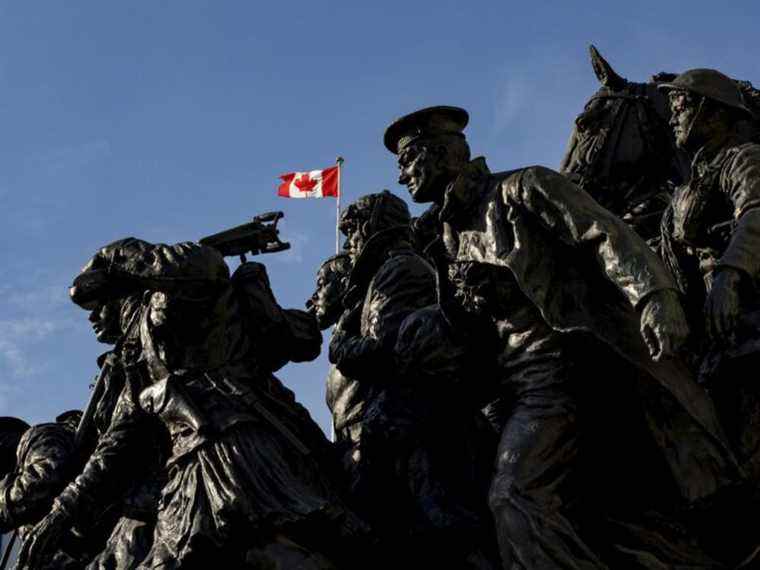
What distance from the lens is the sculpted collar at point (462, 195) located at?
26.8ft

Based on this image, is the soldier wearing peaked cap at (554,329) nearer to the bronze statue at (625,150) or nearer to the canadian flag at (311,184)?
the bronze statue at (625,150)

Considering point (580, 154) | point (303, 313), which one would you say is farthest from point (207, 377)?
point (580, 154)

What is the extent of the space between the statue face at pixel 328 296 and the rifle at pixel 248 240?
849mm

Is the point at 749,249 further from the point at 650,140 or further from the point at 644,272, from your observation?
the point at 650,140

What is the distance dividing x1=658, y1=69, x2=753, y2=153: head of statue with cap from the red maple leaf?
13819 mm

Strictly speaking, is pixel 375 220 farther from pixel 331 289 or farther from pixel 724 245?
pixel 724 245

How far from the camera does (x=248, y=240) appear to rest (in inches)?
397

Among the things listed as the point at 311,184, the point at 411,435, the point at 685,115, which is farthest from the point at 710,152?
the point at 311,184

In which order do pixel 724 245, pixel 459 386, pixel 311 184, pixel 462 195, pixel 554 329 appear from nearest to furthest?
pixel 554 329
pixel 462 195
pixel 459 386
pixel 724 245
pixel 311 184

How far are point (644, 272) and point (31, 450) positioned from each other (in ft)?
17.7

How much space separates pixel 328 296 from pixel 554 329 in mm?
3720

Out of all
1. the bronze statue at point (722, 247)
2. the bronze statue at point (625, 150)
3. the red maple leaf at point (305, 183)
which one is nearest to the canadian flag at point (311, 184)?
the red maple leaf at point (305, 183)

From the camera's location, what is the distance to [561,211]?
773cm

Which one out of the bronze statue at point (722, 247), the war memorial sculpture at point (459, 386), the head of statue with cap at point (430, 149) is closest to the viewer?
the war memorial sculpture at point (459, 386)
